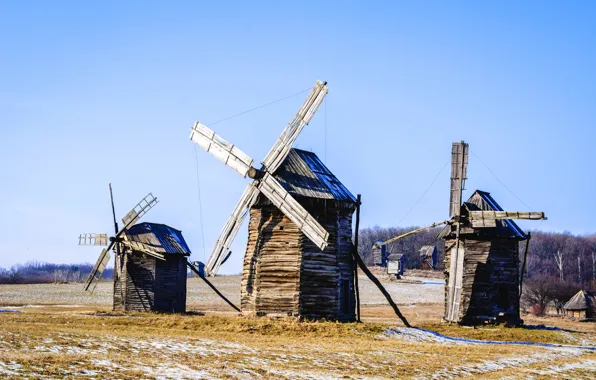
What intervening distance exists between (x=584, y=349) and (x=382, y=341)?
31.5ft

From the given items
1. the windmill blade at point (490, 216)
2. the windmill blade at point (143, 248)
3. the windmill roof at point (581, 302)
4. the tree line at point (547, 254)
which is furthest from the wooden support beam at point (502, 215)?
the tree line at point (547, 254)

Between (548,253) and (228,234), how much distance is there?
13529cm

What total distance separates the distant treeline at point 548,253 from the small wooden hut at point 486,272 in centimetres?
8737

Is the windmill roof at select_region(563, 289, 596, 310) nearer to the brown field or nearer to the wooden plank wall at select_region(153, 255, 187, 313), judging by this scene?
the brown field

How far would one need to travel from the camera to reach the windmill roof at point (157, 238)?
49.0m

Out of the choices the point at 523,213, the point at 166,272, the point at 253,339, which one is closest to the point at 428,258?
the point at 166,272

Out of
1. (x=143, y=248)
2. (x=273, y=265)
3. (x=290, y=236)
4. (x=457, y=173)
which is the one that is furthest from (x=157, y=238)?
(x=457, y=173)

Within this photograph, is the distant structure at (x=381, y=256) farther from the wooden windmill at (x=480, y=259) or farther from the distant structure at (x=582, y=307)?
the wooden windmill at (x=480, y=259)

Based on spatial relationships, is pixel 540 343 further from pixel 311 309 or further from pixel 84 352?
pixel 84 352

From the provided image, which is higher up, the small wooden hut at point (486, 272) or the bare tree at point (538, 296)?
the small wooden hut at point (486, 272)

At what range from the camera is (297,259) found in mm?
32938

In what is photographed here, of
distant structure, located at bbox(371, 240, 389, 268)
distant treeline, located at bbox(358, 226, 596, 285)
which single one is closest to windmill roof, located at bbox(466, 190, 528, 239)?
distant structure, located at bbox(371, 240, 389, 268)

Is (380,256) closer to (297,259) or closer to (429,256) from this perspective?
(429,256)

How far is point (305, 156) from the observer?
121 feet
